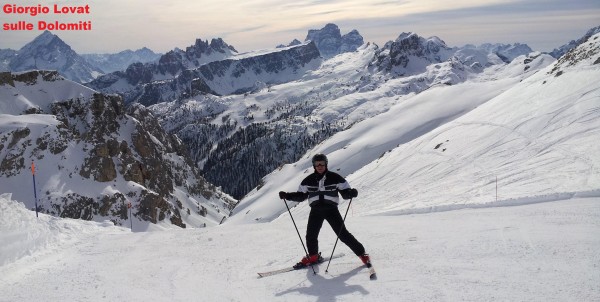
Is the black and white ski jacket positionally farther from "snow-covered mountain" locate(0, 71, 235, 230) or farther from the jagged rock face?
"snow-covered mountain" locate(0, 71, 235, 230)

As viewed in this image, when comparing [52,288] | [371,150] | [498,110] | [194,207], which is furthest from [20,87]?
[52,288]

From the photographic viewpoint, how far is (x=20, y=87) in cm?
13462

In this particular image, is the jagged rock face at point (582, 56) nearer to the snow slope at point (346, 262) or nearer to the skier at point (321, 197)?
the snow slope at point (346, 262)

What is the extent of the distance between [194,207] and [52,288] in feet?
443

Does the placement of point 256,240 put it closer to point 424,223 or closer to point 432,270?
point 424,223

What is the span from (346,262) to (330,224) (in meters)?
1.02

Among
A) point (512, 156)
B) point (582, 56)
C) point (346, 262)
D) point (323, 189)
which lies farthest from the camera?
point (582, 56)

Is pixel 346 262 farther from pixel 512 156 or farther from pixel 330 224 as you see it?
pixel 512 156

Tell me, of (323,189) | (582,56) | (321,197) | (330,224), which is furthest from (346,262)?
(582,56)

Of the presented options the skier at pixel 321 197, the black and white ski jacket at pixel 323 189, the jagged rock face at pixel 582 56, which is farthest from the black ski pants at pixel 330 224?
the jagged rock face at pixel 582 56

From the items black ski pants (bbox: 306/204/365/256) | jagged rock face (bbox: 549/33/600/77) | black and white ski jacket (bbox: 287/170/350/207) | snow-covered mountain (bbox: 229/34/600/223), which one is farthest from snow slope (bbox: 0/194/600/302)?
jagged rock face (bbox: 549/33/600/77)

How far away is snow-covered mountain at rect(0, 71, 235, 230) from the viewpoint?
320 ft

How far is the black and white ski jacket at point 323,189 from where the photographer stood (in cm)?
962

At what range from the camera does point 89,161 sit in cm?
10825
